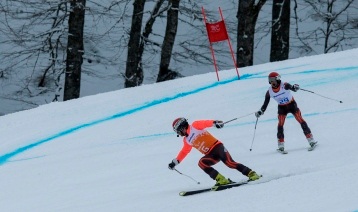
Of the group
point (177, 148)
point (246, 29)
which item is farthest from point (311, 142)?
point (246, 29)

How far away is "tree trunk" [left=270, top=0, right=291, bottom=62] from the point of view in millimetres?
18672

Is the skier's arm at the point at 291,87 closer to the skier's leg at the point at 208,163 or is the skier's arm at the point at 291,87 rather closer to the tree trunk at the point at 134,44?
the skier's leg at the point at 208,163

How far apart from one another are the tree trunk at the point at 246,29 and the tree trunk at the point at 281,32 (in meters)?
1.63

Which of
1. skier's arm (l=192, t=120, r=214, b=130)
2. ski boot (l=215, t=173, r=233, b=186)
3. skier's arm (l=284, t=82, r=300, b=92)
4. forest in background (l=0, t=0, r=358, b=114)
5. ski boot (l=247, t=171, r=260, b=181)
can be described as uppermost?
skier's arm (l=284, t=82, r=300, b=92)

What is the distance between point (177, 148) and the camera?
10.7m

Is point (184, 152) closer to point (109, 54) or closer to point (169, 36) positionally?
point (169, 36)

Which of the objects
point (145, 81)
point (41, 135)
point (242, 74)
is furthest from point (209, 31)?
point (145, 81)

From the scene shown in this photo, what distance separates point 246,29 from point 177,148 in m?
7.13

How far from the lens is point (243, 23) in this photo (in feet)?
56.4

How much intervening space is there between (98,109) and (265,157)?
17.9 feet

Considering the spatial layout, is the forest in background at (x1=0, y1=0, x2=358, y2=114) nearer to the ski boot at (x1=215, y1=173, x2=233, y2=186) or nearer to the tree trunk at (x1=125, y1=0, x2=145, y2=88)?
the tree trunk at (x1=125, y1=0, x2=145, y2=88)

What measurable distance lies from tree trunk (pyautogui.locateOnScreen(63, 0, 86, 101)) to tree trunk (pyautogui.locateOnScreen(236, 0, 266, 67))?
4231mm

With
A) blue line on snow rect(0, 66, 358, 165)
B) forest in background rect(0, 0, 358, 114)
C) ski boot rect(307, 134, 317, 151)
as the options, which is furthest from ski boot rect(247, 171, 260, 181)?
forest in background rect(0, 0, 358, 114)

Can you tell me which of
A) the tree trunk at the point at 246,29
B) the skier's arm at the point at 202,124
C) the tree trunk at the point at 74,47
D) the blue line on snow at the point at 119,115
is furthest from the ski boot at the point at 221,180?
the tree trunk at the point at 246,29
